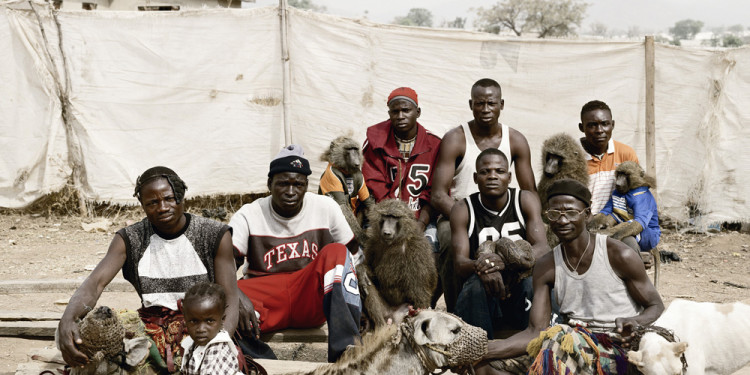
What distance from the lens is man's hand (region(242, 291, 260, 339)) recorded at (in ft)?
12.8

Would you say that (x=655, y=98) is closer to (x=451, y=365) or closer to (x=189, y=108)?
(x=189, y=108)

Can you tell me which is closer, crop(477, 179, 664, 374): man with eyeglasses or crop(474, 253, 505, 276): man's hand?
crop(477, 179, 664, 374): man with eyeglasses

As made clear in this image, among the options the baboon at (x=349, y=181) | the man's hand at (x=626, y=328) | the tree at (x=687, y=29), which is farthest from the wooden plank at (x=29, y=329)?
the tree at (x=687, y=29)

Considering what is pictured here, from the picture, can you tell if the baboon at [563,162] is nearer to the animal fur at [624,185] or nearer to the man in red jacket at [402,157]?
the animal fur at [624,185]

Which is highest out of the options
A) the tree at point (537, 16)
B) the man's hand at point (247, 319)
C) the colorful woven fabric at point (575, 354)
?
the tree at point (537, 16)

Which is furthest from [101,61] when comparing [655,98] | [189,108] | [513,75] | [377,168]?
[655,98]

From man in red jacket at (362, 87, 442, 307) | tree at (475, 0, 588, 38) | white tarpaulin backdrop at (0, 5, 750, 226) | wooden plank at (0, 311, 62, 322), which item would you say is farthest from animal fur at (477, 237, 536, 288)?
tree at (475, 0, 588, 38)

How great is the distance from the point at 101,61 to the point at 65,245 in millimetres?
2217

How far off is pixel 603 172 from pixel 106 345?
389cm

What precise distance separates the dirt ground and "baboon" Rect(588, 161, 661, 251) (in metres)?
1.21

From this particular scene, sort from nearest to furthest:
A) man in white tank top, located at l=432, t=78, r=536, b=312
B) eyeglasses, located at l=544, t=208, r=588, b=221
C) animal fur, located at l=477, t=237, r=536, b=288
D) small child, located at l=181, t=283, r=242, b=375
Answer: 1. small child, located at l=181, t=283, r=242, b=375
2. eyeglasses, located at l=544, t=208, r=588, b=221
3. animal fur, located at l=477, t=237, r=536, b=288
4. man in white tank top, located at l=432, t=78, r=536, b=312

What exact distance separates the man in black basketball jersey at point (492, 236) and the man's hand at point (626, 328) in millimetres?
832

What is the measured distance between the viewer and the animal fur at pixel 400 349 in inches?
117

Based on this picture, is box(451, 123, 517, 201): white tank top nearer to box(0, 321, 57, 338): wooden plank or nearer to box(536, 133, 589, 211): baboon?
box(536, 133, 589, 211): baboon
